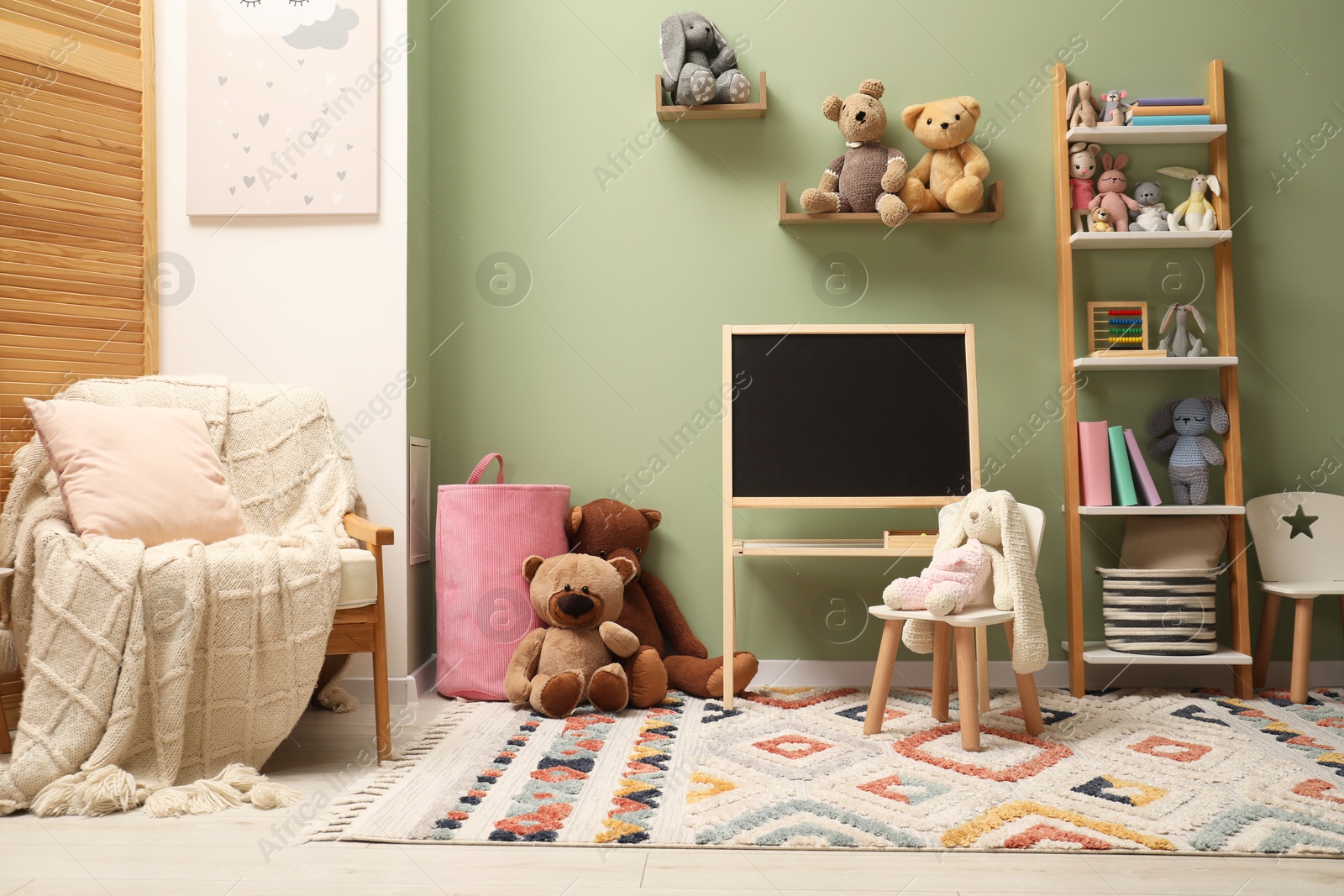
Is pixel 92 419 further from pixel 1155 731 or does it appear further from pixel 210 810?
pixel 1155 731

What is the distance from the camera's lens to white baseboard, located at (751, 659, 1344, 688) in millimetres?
2736

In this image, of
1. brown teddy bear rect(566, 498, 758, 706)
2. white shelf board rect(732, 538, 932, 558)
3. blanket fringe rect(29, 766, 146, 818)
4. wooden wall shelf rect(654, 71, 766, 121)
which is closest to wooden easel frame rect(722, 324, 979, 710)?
white shelf board rect(732, 538, 932, 558)

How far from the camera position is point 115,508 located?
190 centimetres

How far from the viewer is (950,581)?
6.93ft

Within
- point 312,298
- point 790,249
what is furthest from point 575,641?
point 790,249

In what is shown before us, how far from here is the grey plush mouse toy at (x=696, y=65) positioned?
2732 mm

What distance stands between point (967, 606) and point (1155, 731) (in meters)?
0.55

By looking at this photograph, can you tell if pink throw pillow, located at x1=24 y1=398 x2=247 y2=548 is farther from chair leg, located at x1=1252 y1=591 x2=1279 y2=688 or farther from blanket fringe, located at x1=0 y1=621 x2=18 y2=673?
chair leg, located at x1=1252 y1=591 x2=1279 y2=688

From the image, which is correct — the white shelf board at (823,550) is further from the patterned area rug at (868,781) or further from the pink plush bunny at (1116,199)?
the pink plush bunny at (1116,199)

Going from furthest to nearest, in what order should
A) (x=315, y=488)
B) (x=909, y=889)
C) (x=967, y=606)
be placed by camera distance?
(x=315, y=488), (x=967, y=606), (x=909, y=889)

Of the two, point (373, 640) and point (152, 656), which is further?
point (373, 640)

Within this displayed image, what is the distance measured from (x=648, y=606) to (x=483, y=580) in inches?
19.8

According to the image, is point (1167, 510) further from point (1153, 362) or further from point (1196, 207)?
point (1196, 207)

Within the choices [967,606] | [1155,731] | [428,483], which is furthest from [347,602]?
[1155,731]
